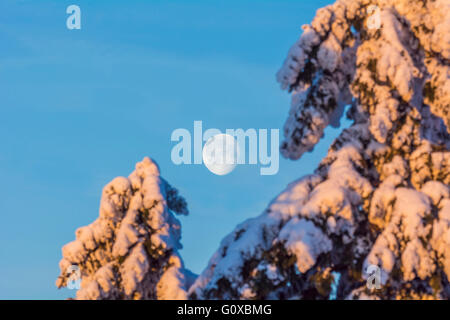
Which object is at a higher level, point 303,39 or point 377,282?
point 303,39

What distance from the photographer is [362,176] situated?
44.1 ft

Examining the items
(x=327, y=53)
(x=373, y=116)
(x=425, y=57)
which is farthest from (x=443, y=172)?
(x=327, y=53)

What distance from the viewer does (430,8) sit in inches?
540

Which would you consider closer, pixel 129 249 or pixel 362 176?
pixel 362 176

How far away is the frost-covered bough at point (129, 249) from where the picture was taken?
18312mm

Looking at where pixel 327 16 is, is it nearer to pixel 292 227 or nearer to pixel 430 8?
pixel 430 8

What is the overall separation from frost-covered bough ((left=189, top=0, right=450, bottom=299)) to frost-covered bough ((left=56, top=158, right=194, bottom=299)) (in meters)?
4.68

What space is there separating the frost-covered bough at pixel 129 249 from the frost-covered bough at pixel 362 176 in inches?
184

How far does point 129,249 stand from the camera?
18.6 metres

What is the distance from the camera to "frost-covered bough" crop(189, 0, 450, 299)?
12.0 metres

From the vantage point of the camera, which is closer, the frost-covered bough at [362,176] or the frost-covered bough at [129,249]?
the frost-covered bough at [362,176]

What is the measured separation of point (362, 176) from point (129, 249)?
765 cm

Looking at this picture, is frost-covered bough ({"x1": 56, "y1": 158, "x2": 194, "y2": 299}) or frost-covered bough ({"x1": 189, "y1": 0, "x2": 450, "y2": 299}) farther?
frost-covered bough ({"x1": 56, "y1": 158, "x2": 194, "y2": 299})

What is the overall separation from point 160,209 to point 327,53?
22.6 feet
